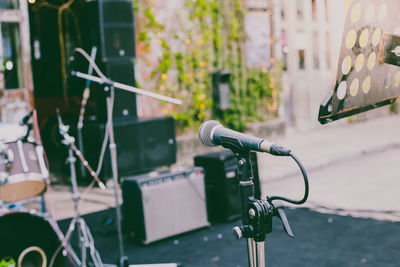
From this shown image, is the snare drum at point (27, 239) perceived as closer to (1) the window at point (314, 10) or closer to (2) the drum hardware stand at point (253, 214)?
Answer: (2) the drum hardware stand at point (253, 214)

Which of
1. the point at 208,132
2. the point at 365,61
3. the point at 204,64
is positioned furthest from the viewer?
the point at 204,64

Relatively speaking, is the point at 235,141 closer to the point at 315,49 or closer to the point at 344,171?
the point at 344,171

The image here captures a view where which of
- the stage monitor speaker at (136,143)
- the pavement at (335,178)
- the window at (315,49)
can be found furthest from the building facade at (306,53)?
the stage monitor speaker at (136,143)

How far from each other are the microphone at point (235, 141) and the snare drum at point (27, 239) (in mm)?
1902

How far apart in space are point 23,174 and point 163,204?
159 cm

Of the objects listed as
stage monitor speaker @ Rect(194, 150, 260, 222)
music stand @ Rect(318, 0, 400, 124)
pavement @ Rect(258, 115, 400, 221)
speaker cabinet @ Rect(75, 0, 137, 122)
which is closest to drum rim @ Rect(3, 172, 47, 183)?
stage monitor speaker @ Rect(194, 150, 260, 222)

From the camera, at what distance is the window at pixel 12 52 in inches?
288

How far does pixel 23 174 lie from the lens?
139 inches

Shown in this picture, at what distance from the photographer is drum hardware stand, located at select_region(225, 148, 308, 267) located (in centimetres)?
195

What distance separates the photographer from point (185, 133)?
362 inches

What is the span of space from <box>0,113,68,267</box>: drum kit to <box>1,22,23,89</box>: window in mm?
3920

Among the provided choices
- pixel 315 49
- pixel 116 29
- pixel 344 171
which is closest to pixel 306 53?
pixel 315 49

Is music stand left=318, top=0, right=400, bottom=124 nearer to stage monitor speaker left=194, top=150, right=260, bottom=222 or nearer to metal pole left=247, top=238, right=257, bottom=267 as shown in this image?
metal pole left=247, top=238, right=257, bottom=267

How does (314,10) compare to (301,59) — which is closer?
(301,59)
